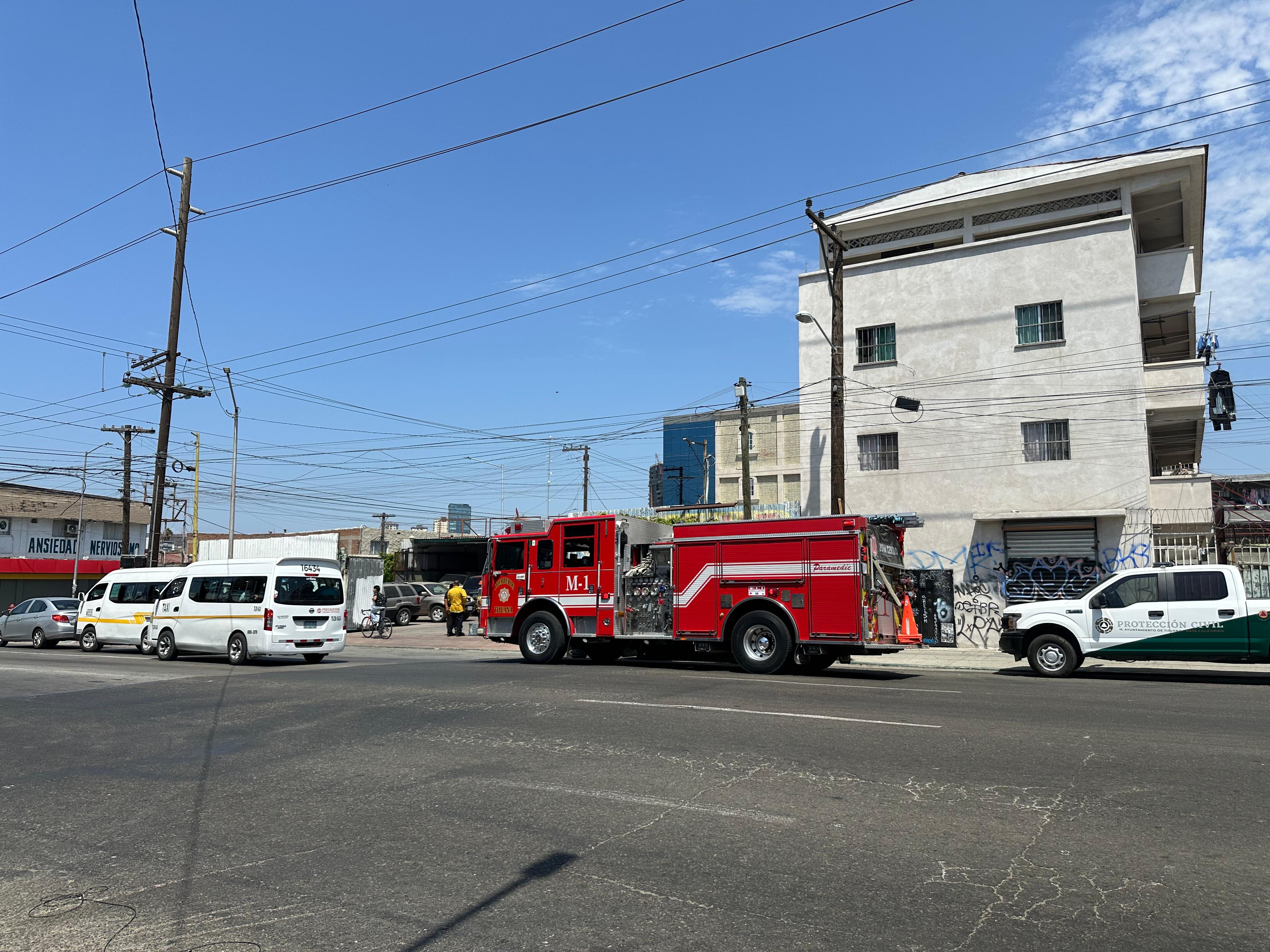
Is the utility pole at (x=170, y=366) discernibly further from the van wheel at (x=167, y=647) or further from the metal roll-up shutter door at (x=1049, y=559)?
the metal roll-up shutter door at (x=1049, y=559)

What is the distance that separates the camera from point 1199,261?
31.5m

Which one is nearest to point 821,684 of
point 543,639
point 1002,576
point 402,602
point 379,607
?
point 543,639

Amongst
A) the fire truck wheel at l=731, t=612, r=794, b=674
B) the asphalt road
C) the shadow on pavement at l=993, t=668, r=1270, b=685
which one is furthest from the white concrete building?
the asphalt road

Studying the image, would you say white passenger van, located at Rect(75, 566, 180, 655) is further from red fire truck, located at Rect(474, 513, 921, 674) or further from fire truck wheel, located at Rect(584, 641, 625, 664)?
fire truck wheel, located at Rect(584, 641, 625, 664)

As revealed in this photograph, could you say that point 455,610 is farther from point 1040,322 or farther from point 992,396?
point 1040,322

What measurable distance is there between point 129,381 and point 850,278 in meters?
21.9

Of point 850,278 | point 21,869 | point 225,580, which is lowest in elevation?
point 21,869

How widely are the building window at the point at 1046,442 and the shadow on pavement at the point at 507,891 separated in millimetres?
22409

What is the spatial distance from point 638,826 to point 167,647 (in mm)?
18324

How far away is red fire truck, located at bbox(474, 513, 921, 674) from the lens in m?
14.9

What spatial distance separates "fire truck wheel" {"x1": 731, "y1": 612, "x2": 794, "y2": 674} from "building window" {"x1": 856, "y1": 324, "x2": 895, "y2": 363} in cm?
1404

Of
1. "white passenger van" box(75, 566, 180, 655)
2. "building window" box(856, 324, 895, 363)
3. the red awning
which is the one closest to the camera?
"white passenger van" box(75, 566, 180, 655)

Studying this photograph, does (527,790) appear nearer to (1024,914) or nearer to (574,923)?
(574,923)

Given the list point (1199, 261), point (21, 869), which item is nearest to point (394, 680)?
point (21, 869)
